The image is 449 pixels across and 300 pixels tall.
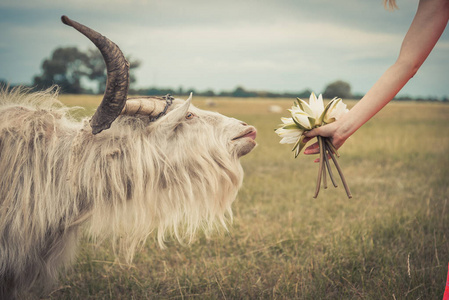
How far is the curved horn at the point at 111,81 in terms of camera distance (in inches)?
90.7

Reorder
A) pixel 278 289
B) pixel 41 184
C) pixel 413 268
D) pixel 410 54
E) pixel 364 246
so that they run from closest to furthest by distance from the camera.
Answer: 1. pixel 410 54
2. pixel 41 184
3. pixel 278 289
4. pixel 413 268
5. pixel 364 246

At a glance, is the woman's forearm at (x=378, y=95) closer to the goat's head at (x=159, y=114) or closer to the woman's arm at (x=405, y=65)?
the woman's arm at (x=405, y=65)

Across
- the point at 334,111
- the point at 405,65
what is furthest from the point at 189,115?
the point at 405,65

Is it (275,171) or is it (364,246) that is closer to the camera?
(364,246)

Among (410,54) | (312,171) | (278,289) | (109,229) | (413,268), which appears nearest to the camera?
(410,54)

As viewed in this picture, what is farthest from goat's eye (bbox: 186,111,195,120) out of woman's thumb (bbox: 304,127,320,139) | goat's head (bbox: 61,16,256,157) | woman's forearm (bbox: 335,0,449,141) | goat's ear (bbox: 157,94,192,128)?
woman's forearm (bbox: 335,0,449,141)

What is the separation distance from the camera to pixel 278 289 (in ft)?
Answer: 11.2

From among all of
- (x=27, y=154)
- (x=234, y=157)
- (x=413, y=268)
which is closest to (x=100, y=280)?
(x=27, y=154)

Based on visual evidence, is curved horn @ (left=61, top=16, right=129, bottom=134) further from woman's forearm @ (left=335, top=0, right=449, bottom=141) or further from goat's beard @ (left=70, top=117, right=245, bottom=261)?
woman's forearm @ (left=335, top=0, right=449, bottom=141)

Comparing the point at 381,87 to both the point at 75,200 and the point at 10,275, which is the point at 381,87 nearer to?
the point at 75,200

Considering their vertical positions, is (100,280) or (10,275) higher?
(10,275)

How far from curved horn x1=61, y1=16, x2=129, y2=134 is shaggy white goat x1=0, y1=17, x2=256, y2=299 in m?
0.01

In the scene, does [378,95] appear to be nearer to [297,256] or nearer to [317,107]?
[317,107]

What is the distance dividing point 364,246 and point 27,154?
3472 mm
